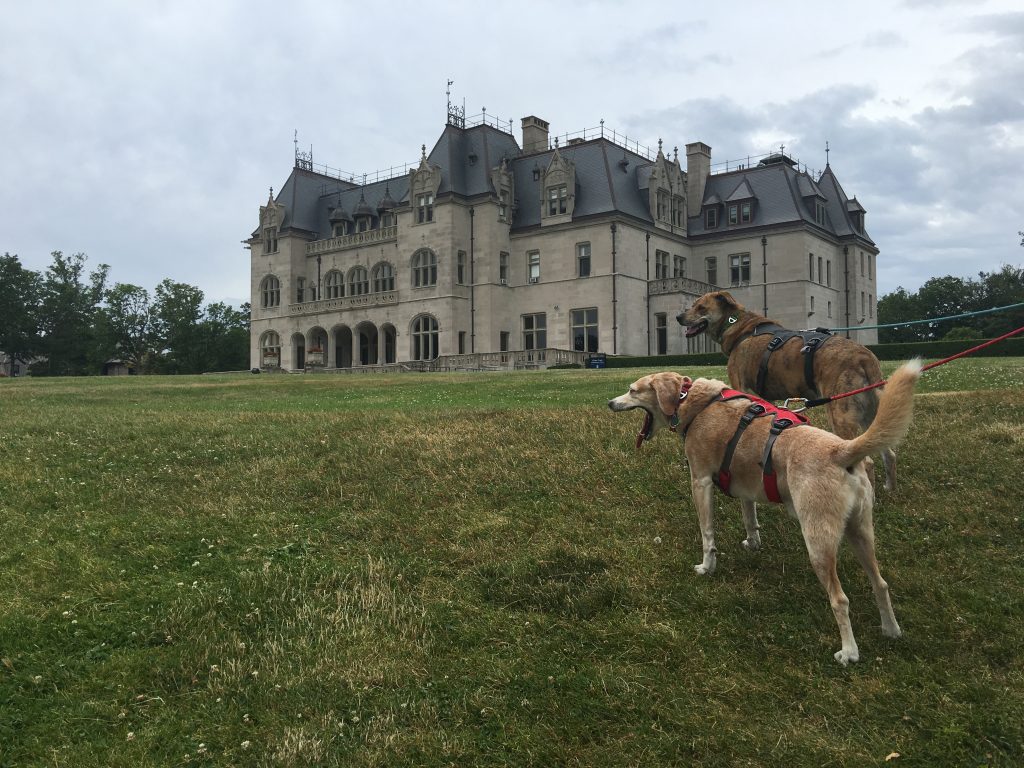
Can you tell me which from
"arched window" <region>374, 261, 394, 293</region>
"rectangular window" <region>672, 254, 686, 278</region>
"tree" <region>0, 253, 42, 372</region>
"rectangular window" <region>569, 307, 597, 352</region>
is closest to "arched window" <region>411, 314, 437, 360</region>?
"arched window" <region>374, 261, 394, 293</region>

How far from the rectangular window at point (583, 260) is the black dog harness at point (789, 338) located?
40764 mm

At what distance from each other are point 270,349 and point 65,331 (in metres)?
39.1

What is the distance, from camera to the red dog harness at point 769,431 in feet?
19.0

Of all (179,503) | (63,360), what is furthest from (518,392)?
(63,360)

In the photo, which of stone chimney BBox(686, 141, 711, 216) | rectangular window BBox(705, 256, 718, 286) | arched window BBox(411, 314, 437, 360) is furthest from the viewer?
stone chimney BBox(686, 141, 711, 216)

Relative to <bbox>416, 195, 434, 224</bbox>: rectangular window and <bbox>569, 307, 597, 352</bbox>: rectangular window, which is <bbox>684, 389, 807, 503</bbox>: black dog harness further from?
<bbox>416, 195, 434, 224</bbox>: rectangular window

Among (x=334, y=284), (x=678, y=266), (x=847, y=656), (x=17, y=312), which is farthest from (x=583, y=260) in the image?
(x=17, y=312)

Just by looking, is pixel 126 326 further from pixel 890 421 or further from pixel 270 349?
pixel 890 421

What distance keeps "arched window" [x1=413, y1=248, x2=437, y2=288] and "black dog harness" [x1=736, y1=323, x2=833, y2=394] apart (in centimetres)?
4379

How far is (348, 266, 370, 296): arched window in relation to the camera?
5741 cm

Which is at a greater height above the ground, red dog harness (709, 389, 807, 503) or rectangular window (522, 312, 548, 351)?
rectangular window (522, 312, 548, 351)

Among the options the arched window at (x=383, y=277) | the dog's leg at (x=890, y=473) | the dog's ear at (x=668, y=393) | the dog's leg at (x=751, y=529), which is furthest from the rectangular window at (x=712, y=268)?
the dog's ear at (x=668, y=393)

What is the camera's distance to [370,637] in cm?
616

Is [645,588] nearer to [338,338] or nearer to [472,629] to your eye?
[472,629]
